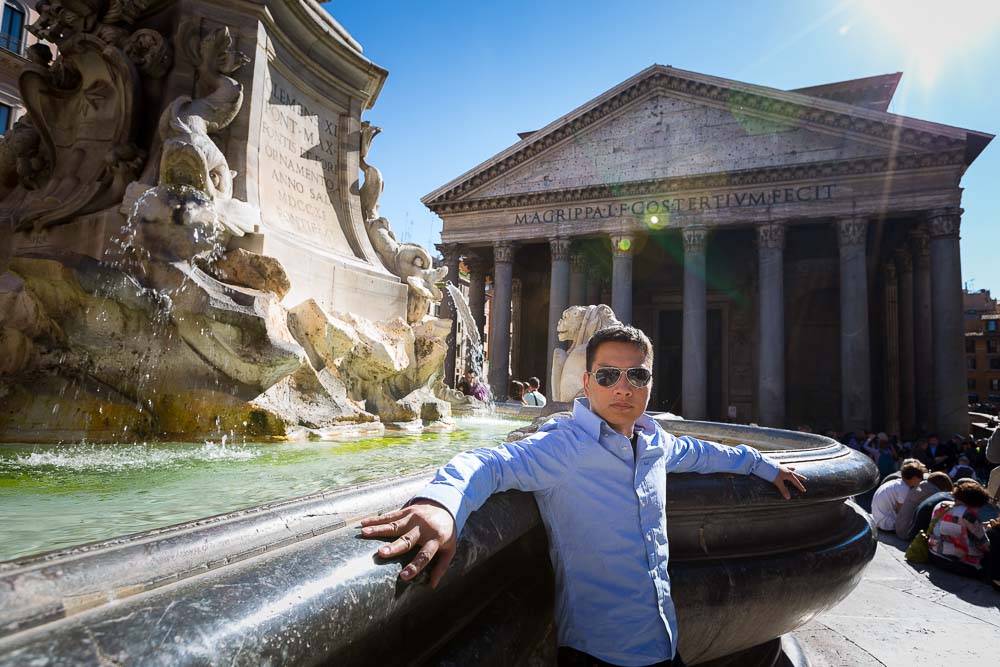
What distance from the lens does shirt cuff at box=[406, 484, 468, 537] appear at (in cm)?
105

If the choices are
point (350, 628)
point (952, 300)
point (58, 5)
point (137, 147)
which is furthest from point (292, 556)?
point (952, 300)

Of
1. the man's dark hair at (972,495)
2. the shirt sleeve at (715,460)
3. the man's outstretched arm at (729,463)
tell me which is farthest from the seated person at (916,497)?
the shirt sleeve at (715,460)

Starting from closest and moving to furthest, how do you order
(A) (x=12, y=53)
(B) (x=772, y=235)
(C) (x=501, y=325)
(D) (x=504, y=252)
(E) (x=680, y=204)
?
1. (A) (x=12, y=53)
2. (B) (x=772, y=235)
3. (E) (x=680, y=204)
4. (C) (x=501, y=325)
5. (D) (x=504, y=252)

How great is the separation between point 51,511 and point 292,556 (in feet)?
4.73

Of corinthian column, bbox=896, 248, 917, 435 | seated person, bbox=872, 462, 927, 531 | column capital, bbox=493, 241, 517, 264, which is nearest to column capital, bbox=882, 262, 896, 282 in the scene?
corinthian column, bbox=896, 248, 917, 435

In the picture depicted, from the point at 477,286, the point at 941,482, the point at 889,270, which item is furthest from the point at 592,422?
the point at 889,270

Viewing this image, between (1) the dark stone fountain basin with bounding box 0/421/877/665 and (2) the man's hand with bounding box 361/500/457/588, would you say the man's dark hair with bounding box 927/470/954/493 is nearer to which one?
(1) the dark stone fountain basin with bounding box 0/421/877/665

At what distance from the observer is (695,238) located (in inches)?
766

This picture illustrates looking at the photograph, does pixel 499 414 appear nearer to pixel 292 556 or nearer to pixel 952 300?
pixel 292 556

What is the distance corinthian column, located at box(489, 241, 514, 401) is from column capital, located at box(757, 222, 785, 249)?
914cm

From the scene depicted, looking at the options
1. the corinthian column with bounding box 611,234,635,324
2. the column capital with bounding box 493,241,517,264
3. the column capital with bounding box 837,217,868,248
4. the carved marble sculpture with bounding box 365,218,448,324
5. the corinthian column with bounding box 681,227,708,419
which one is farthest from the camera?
the column capital with bounding box 493,241,517,264

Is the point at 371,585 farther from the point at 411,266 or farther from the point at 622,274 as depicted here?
the point at 622,274

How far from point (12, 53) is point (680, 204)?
2142 centimetres

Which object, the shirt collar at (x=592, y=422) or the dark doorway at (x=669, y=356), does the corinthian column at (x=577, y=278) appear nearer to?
the dark doorway at (x=669, y=356)
